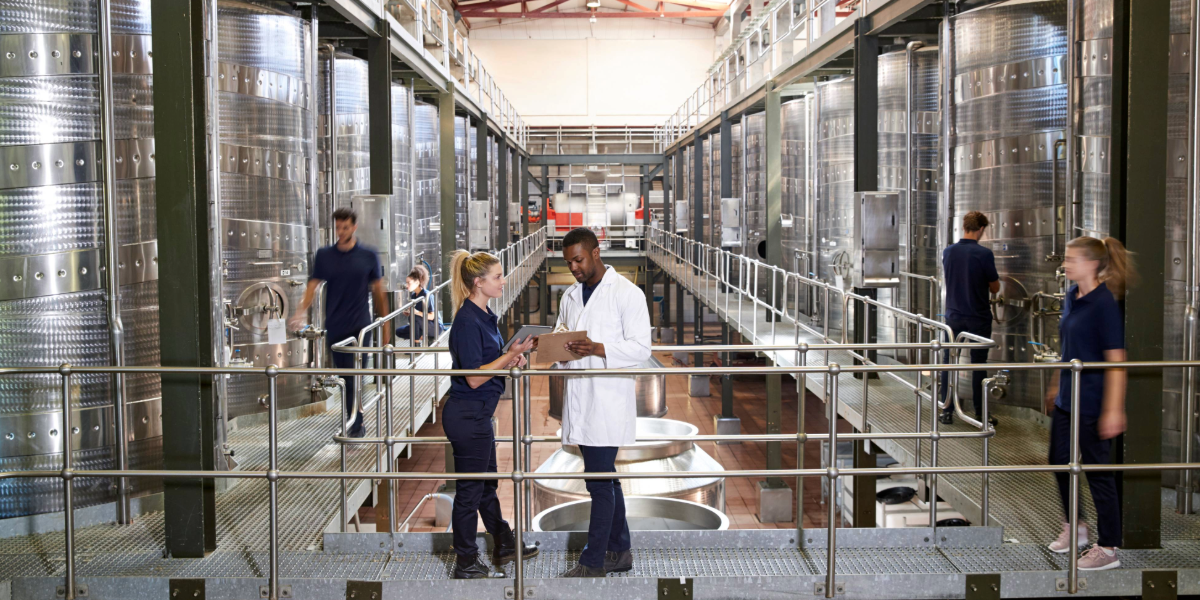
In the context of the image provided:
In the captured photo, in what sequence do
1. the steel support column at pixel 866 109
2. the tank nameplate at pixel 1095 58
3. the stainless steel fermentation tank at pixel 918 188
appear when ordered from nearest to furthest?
the tank nameplate at pixel 1095 58 < the steel support column at pixel 866 109 < the stainless steel fermentation tank at pixel 918 188

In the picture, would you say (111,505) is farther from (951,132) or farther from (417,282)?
(951,132)

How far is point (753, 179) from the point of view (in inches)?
681

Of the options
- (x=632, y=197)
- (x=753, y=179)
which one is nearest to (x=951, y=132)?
(x=753, y=179)

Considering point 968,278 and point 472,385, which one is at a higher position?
point 968,278

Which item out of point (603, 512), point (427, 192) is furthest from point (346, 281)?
point (427, 192)

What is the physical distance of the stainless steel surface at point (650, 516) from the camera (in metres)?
6.63

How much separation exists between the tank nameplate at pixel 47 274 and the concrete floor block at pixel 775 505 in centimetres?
903

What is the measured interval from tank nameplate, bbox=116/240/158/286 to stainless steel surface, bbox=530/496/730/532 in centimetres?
295

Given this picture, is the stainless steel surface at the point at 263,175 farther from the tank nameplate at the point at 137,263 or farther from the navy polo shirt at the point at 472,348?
the navy polo shirt at the point at 472,348

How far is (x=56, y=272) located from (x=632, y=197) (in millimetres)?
28345

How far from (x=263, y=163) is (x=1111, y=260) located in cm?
576

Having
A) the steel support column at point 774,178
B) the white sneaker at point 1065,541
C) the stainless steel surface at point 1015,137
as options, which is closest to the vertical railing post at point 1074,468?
the white sneaker at point 1065,541

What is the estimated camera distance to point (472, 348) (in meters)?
4.29

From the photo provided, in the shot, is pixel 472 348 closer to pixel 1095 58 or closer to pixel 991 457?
pixel 991 457
